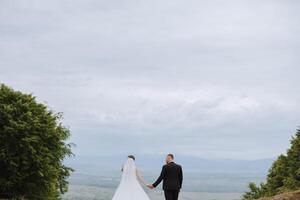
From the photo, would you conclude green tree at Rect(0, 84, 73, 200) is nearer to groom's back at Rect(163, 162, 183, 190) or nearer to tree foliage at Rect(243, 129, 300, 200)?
groom's back at Rect(163, 162, 183, 190)

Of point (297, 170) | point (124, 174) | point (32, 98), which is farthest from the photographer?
point (297, 170)

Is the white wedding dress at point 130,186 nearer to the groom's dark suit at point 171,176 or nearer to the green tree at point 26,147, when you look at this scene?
the groom's dark suit at point 171,176

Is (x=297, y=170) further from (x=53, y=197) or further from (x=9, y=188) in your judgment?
(x=9, y=188)

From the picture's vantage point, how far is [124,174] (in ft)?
76.9

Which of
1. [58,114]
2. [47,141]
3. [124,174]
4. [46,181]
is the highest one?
[58,114]

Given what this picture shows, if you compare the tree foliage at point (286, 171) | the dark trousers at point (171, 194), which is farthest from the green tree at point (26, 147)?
the tree foliage at point (286, 171)

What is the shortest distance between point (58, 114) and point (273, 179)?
70.6ft

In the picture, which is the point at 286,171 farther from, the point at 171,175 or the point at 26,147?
the point at 171,175

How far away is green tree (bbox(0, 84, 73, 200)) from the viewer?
33.7 meters

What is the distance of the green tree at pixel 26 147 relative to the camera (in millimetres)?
33688

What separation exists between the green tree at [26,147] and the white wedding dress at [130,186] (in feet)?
38.1

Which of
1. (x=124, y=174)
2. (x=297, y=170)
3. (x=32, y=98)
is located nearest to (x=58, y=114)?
(x=32, y=98)

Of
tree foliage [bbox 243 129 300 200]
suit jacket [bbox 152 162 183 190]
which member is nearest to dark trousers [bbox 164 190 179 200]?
suit jacket [bbox 152 162 183 190]

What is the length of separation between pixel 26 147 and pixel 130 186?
12431mm
